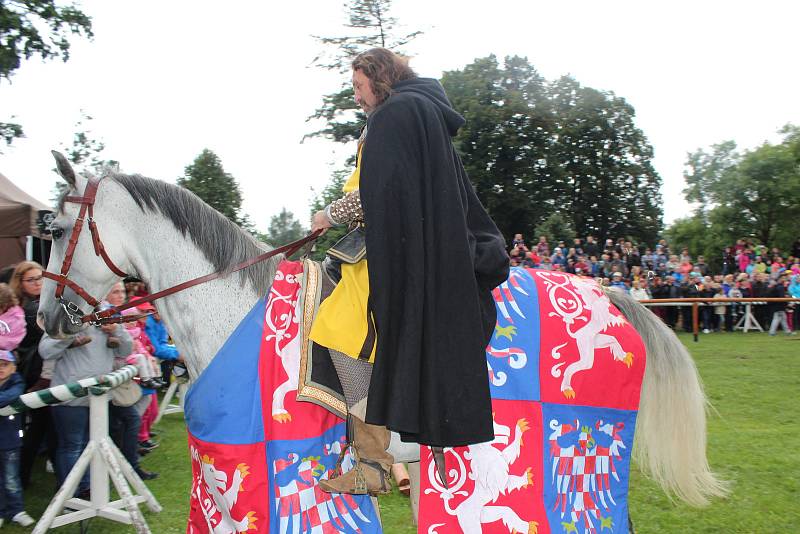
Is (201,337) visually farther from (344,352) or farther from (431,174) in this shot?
(431,174)

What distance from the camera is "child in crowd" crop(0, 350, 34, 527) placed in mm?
4586

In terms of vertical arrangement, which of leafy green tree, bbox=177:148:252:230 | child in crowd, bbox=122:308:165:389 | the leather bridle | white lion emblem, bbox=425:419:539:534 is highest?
leafy green tree, bbox=177:148:252:230

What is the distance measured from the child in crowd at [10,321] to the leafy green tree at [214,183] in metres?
24.4

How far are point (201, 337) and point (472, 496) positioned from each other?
137 cm

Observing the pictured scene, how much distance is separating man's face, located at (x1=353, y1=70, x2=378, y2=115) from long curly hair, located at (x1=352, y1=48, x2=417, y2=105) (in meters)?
0.01

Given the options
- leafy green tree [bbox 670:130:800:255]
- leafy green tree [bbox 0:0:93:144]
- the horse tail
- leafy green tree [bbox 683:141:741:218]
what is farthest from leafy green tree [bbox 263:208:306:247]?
the horse tail

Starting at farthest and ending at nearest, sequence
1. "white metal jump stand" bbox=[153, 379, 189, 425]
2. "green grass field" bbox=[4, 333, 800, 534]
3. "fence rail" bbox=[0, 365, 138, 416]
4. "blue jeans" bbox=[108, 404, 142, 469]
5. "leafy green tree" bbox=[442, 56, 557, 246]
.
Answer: "leafy green tree" bbox=[442, 56, 557, 246] < "white metal jump stand" bbox=[153, 379, 189, 425] < "blue jeans" bbox=[108, 404, 142, 469] < "green grass field" bbox=[4, 333, 800, 534] < "fence rail" bbox=[0, 365, 138, 416]

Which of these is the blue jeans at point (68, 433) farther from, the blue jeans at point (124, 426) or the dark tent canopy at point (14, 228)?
the dark tent canopy at point (14, 228)

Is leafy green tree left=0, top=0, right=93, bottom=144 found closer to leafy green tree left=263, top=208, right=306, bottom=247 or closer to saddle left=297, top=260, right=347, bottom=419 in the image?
saddle left=297, top=260, right=347, bottom=419

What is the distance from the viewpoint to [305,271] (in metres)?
2.86

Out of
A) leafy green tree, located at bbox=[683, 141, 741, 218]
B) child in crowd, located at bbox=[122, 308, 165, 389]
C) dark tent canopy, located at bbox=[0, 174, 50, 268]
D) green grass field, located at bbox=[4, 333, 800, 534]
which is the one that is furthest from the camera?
leafy green tree, located at bbox=[683, 141, 741, 218]

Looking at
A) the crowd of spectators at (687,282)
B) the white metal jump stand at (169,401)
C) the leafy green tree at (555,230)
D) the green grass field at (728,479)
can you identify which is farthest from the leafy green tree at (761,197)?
the white metal jump stand at (169,401)

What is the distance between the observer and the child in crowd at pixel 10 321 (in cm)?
464

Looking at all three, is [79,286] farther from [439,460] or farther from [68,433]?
[68,433]
